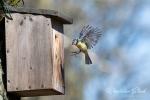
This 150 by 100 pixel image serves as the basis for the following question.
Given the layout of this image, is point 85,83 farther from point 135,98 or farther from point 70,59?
point 135,98

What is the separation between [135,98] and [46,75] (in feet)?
15.4

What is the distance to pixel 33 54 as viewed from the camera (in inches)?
242

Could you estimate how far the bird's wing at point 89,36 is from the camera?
6.54 m

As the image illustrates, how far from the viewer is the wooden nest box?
605 cm

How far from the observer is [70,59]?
11602 mm

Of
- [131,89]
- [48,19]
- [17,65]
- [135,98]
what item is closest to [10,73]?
[17,65]

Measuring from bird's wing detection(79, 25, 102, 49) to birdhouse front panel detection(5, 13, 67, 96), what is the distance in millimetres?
317

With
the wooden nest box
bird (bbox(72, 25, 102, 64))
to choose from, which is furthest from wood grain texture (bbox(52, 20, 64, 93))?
bird (bbox(72, 25, 102, 64))

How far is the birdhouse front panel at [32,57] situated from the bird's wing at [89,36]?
0.32 meters

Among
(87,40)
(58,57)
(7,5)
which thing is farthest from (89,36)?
(7,5)

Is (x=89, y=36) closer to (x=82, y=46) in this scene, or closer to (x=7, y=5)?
(x=82, y=46)

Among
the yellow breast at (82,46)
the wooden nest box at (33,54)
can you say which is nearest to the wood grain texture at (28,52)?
the wooden nest box at (33,54)

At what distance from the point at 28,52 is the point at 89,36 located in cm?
65

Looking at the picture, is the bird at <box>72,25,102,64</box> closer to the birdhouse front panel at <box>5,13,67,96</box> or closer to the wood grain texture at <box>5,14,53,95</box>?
the birdhouse front panel at <box>5,13,67,96</box>
